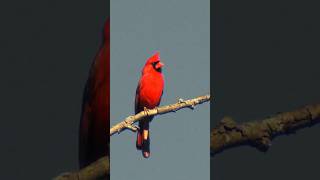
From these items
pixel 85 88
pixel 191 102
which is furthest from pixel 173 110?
pixel 85 88

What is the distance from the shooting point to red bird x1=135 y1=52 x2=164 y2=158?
2377 millimetres

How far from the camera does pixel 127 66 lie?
2.34 meters

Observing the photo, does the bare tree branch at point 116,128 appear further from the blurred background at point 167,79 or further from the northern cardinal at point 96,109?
the northern cardinal at point 96,109

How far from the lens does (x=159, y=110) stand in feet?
8.07

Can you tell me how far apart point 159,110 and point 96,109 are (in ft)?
1.43

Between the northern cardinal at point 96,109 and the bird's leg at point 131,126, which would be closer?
the bird's leg at point 131,126
